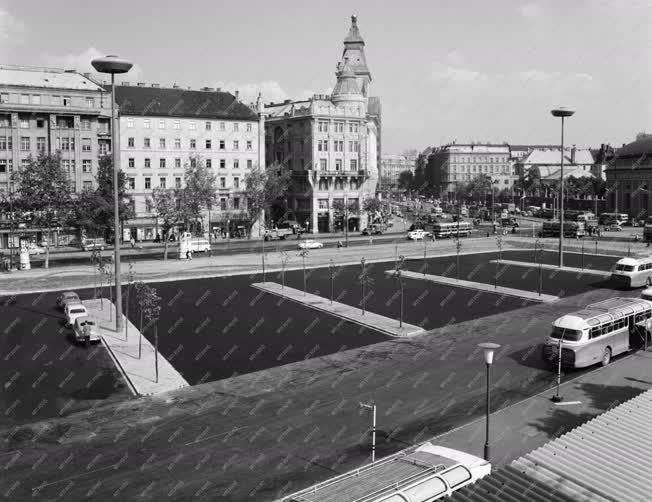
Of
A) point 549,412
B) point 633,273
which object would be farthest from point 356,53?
point 549,412

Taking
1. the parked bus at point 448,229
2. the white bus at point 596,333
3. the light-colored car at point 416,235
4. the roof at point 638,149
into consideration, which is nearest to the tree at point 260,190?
the light-colored car at point 416,235

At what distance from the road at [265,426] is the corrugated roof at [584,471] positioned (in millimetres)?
5827

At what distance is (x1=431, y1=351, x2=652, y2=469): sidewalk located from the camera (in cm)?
2130

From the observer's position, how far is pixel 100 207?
70562 mm

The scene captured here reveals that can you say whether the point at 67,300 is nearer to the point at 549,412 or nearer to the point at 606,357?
the point at 549,412

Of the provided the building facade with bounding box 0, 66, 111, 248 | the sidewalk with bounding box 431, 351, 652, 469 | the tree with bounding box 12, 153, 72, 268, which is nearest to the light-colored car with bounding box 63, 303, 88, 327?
the sidewalk with bounding box 431, 351, 652, 469

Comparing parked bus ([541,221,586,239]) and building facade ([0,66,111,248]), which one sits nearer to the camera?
building facade ([0,66,111,248])

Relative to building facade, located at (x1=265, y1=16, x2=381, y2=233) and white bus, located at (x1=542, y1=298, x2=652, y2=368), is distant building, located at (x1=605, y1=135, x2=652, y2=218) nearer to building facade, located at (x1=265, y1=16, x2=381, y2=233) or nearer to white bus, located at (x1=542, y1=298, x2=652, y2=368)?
building facade, located at (x1=265, y1=16, x2=381, y2=233)

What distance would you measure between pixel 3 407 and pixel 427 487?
61.2 feet

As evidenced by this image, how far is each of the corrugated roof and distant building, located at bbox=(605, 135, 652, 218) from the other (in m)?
124

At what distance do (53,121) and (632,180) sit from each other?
10726 centimetres

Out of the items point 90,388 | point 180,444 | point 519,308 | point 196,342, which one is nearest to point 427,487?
point 180,444

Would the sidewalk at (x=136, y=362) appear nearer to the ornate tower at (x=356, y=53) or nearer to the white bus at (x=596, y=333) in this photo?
the white bus at (x=596, y=333)

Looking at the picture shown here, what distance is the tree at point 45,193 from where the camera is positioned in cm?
6438
